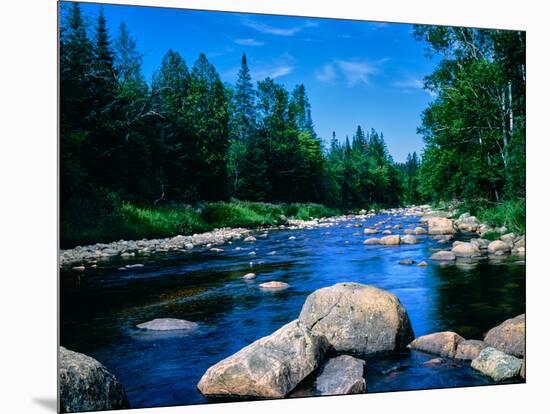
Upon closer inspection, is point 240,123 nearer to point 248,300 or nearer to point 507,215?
point 248,300

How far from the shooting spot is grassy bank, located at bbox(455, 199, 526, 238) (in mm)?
6570

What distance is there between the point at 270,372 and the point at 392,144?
2.87 m

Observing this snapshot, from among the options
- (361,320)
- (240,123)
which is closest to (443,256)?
(361,320)

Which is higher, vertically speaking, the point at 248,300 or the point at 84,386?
the point at 248,300

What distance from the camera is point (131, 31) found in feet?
17.2

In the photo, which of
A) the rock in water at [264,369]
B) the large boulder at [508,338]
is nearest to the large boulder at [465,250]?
the large boulder at [508,338]

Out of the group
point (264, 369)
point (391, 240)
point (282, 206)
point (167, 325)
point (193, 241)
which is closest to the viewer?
point (264, 369)

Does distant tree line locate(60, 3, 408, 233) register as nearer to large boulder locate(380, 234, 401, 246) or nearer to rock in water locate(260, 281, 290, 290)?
large boulder locate(380, 234, 401, 246)

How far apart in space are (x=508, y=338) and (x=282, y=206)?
109 inches

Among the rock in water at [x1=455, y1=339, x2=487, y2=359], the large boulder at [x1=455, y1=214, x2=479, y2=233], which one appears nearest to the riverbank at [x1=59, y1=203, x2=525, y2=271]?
the large boulder at [x1=455, y1=214, x2=479, y2=233]

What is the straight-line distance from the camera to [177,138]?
19.9 ft

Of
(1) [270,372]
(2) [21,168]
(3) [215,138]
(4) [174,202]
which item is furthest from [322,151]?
(2) [21,168]

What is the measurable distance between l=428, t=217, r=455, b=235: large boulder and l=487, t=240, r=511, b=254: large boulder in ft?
1.99

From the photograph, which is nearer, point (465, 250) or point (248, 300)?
point (248, 300)
